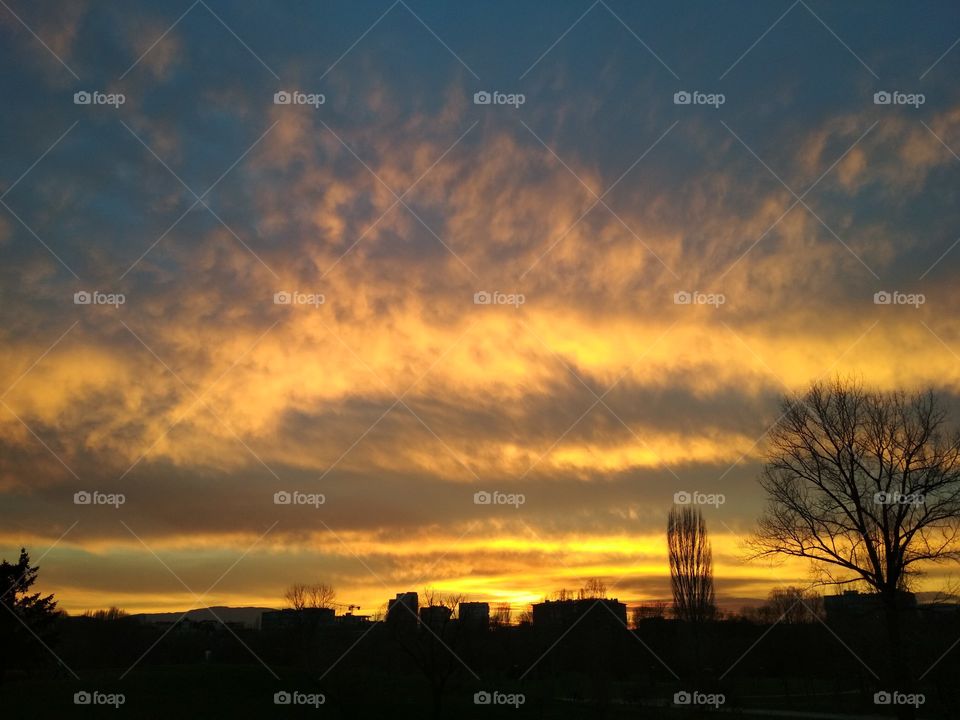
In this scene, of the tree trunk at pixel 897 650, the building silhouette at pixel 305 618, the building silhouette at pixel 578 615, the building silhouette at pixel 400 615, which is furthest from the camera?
the building silhouette at pixel 578 615

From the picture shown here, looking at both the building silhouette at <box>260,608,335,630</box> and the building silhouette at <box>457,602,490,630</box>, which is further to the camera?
the building silhouette at <box>260,608,335,630</box>

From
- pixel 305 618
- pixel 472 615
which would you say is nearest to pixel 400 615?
pixel 472 615

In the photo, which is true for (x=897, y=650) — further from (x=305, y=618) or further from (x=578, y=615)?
(x=305, y=618)

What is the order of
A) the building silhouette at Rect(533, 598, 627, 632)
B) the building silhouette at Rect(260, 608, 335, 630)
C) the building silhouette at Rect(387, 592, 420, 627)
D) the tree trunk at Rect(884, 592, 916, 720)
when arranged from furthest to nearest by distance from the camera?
the building silhouette at Rect(533, 598, 627, 632) → the building silhouette at Rect(260, 608, 335, 630) → the building silhouette at Rect(387, 592, 420, 627) → the tree trunk at Rect(884, 592, 916, 720)

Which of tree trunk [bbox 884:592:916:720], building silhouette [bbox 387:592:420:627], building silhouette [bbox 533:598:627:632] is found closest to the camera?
tree trunk [bbox 884:592:916:720]

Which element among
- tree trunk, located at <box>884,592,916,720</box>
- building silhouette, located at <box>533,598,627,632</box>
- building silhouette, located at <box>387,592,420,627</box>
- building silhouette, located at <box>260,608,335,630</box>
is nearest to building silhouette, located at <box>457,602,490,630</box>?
building silhouette, located at <box>387,592,420,627</box>

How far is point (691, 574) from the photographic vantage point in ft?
223

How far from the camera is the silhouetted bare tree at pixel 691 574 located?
67.4 meters

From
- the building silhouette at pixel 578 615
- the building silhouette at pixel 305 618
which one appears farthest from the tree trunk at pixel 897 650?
the building silhouette at pixel 305 618

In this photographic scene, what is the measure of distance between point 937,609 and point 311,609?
61350 millimetres

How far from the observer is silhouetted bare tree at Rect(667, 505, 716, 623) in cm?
6738

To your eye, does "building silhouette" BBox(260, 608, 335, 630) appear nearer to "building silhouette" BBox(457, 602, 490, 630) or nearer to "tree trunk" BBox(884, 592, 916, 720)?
"building silhouette" BBox(457, 602, 490, 630)

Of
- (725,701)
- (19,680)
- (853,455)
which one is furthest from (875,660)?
(19,680)

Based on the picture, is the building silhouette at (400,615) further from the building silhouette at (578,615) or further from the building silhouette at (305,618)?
the building silhouette at (578,615)
